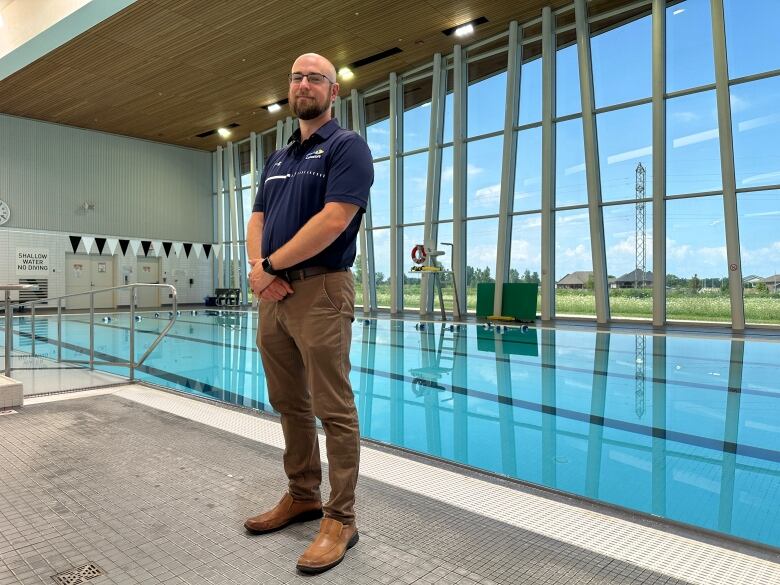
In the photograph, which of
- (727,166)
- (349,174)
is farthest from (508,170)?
(349,174)

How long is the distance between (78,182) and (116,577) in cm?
1852

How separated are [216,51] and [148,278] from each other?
9887 millimetres

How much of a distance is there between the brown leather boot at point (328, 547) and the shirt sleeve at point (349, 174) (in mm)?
911

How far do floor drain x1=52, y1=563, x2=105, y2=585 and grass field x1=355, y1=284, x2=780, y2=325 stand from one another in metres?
10.4

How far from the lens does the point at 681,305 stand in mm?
9906

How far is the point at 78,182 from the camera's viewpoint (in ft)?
55.5

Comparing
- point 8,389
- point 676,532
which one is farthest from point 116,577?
point 8,389

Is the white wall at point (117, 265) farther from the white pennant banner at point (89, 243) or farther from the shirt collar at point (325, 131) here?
the shirt collar at point (325, 131)

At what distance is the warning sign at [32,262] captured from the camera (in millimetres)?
15547

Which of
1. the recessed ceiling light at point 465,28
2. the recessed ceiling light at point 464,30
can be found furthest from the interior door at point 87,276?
the recessed ceiling light at point 464,30

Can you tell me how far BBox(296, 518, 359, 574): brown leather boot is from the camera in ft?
4.54

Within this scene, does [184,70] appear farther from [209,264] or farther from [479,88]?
[209,264]

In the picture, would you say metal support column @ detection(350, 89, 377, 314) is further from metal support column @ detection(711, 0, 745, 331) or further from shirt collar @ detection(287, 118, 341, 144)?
shirt collar @ detection(287, 118, 341, 144)

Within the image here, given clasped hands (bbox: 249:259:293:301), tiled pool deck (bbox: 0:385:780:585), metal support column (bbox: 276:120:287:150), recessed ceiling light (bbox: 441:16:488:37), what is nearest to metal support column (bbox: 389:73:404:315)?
recessed ceiling light (bbox: 441:16:488:37)
